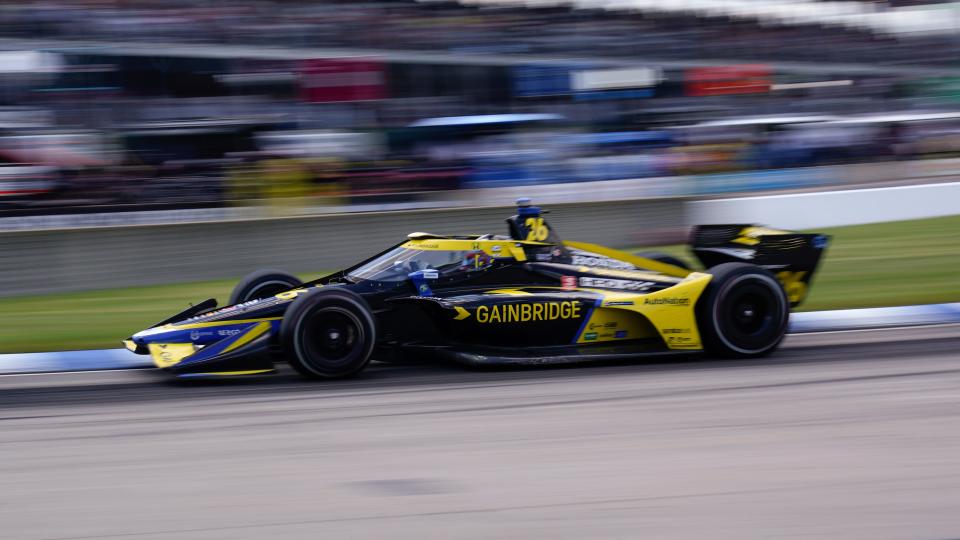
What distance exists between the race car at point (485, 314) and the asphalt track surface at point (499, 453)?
6.3 inches

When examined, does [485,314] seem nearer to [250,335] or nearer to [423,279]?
[423,279]

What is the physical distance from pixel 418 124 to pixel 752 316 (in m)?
12.3

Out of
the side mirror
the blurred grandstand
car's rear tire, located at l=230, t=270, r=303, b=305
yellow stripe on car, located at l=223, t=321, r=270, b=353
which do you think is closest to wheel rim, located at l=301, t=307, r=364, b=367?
yellow stripe on car, located at l=223, t=321, r=270, b=353

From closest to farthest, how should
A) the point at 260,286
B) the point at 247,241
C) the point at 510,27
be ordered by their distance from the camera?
1. the point at 260,286
2. the point at 247,241
3. the point at 510,27

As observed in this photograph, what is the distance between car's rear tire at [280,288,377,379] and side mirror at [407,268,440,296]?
1.81 ft

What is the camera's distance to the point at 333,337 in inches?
279

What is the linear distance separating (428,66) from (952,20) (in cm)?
1417

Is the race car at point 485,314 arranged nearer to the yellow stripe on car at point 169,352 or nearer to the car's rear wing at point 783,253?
the yellow stripe on car at point 169,352

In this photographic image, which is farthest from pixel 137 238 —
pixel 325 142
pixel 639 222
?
pixel 639 222

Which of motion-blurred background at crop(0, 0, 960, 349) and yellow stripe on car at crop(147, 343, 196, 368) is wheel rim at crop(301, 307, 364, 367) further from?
motion-blurred background at crop(0, 0, 960, 349)

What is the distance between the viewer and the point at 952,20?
90.2 feet

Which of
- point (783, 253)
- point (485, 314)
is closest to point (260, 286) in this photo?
point (485, 314)

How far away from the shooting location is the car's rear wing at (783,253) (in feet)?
27.9

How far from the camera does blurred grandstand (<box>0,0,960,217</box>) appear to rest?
15.6 metres
